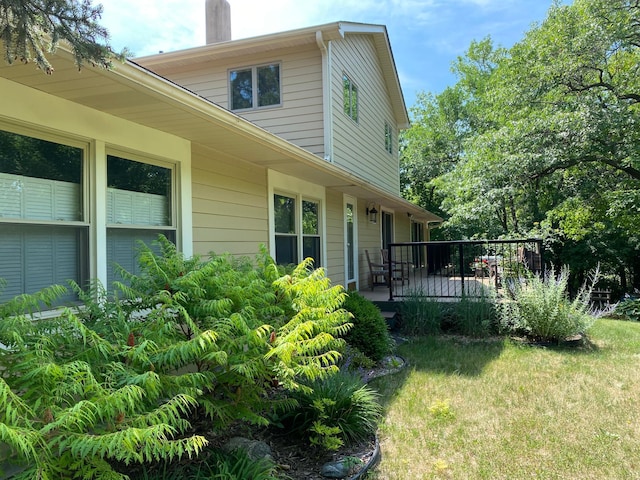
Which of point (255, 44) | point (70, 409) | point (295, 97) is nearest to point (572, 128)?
point (295, 97)

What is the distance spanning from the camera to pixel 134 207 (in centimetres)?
423

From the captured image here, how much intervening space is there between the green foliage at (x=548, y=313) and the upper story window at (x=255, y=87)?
579 cm

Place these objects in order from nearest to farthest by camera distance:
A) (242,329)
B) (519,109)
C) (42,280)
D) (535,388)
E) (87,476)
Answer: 1. (87,476)
2. (242,329)
3. (42,280)
4. (535,388)
5. (519,109)

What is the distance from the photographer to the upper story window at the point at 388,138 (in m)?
13.0

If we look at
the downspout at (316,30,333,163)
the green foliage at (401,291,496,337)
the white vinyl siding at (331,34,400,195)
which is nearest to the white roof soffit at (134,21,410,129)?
the downspout at (316,30,333,163)

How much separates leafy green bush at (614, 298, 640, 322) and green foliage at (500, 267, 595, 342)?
523 centimetres

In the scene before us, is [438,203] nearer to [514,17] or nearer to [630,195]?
[514,17]

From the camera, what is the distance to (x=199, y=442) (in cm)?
215

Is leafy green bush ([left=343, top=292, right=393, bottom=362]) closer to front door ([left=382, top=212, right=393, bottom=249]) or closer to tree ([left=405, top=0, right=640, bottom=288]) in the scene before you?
front door ([left=382, top=212, right=393, bottom=249])

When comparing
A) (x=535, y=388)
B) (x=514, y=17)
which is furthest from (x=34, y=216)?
(x=514, y=17)

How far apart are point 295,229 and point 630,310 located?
940 centimetres

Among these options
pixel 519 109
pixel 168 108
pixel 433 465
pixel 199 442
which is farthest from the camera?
pixel 519 109

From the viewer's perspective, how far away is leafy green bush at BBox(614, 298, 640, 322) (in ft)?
35.3

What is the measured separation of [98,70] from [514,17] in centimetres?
1813
